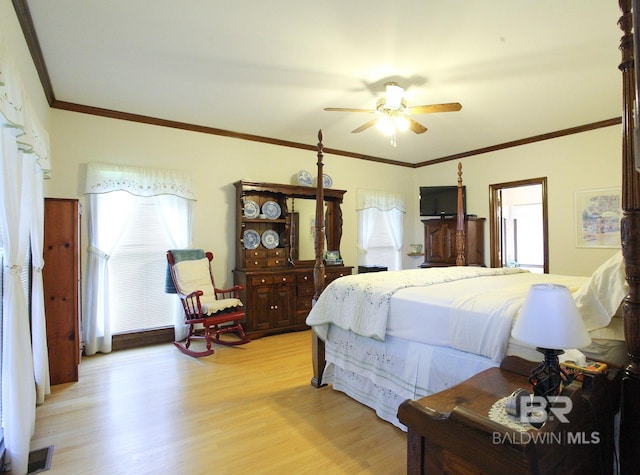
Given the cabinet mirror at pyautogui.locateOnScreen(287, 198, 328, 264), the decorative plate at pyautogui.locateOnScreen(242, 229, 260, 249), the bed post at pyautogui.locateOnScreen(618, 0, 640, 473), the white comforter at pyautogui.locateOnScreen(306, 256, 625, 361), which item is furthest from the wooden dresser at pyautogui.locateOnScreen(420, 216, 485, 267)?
the bed post at pyautogui.locateOnScreen(618, 0, 640, 473)

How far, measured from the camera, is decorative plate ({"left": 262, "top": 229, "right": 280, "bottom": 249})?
15.3ft

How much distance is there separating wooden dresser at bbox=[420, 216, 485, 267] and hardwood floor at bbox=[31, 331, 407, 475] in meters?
3.14

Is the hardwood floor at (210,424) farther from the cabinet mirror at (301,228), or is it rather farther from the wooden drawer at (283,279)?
the cabinet mirror at (301,228)

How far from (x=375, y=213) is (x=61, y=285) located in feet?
14.6

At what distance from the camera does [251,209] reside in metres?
4.55

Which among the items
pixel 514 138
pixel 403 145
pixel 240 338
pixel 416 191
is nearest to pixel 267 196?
pixel 240 338

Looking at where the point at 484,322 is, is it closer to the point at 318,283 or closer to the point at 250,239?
the point at 318,283

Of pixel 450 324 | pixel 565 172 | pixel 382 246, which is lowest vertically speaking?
pixel 450 324

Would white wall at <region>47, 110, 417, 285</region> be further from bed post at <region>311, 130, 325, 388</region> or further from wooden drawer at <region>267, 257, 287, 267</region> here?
bed post at <region>311, 130, 325, 388</region>

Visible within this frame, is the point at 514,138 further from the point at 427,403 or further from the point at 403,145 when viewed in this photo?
the point at 427,403

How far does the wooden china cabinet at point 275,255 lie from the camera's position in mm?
4282

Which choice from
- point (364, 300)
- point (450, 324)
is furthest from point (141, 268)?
A: point (450, 324)

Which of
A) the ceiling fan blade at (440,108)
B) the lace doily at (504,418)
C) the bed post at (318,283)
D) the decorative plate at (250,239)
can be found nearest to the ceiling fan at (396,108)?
the ceiling fan blade at (440,108)

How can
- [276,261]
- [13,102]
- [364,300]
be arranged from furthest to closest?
[276,261], [364,300], [13,102]
